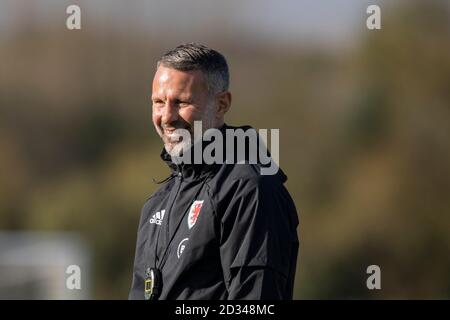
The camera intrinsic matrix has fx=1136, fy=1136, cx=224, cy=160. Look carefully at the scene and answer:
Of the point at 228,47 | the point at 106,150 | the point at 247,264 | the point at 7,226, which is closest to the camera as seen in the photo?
the point at 247,264

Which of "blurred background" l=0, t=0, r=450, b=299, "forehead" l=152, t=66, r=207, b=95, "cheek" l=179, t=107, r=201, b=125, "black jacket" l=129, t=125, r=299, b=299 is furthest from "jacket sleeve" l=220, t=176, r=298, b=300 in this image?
"blurred background" l=0, t=0, r=450, b=299

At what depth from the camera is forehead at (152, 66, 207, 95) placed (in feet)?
15.6

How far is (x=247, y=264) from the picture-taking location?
4.41 metres

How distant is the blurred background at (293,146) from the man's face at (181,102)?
13.7 metres

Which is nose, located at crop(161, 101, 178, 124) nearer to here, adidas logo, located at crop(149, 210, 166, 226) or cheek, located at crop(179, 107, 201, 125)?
cheek, located at crop(179, 107, 201, 125)

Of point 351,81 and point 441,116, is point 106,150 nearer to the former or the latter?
point 351,81

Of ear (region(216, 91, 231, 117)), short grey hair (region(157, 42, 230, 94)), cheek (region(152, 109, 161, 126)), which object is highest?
short grey hair (region(157, 42, 230, 94))

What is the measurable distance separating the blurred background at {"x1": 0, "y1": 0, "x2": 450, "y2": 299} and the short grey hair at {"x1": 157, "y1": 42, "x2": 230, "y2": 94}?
13.7 metres

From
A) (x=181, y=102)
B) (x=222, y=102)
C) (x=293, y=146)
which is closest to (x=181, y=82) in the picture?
(x=181, y=102)

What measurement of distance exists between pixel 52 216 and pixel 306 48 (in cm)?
1067

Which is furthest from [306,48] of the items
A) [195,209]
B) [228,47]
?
[195,209]

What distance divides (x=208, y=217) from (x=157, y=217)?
0.53m

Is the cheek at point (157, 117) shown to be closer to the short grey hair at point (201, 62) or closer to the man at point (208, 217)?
the man at point (208, 217)

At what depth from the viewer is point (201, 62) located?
479 cm
